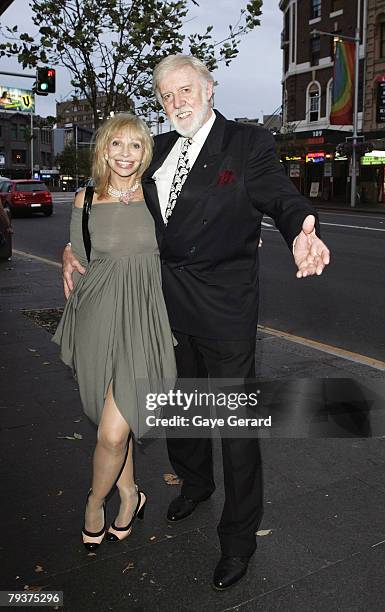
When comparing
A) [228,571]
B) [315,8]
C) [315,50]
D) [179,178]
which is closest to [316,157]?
[315,50]

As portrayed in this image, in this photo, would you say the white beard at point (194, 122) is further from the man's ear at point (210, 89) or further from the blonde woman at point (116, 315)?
the blonde woman at point (116, 315)

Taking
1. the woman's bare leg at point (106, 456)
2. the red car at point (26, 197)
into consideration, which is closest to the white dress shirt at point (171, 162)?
the woman's bare leg at point (106, 456)

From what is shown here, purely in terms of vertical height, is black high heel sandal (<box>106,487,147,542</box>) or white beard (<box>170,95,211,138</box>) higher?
white beard (<box>170,95,211,138</box>)

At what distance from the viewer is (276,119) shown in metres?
65.7

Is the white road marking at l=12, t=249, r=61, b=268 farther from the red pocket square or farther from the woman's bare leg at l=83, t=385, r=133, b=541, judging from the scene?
the red pocket square

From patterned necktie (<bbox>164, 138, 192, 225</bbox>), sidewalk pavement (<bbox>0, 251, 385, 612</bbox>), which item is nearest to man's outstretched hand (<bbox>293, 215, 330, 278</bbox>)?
A: patterned necktie (<bbox>164, 138, 192, 225</bbox>)

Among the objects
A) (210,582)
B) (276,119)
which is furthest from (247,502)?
(276,119)

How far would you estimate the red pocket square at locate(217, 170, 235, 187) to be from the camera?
2602 millimetres

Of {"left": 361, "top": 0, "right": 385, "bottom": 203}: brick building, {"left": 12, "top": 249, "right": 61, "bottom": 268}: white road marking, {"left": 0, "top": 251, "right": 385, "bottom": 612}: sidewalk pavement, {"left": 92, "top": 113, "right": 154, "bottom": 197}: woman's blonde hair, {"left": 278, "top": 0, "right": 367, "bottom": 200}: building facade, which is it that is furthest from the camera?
{"left": 278, "top": 0, "right": 367, "bottom": 200}: building facade

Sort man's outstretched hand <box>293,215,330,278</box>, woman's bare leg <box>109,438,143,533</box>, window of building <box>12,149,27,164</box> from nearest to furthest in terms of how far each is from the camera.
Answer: man's outstretched hand <box>293,215,330,278</box> < woman's bare leg <box>109,438,143,533</box> < window of building <box>12,149,27,164</box>

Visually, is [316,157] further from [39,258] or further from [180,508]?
[180,508]

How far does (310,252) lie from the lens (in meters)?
2.29

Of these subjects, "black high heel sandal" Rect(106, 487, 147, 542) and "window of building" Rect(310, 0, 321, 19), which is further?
"window of building" Rect(310, 0, 321, 19)

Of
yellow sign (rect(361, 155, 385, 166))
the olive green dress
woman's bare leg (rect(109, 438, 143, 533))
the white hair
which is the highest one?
yellow sign (rect(361, 155, 385, 166))
